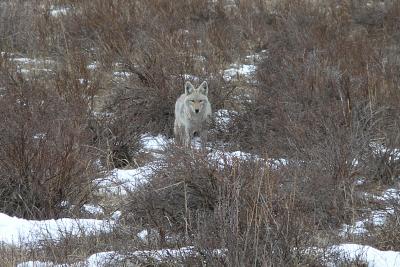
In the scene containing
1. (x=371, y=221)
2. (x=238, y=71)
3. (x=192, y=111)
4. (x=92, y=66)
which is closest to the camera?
(x=371, y=221)

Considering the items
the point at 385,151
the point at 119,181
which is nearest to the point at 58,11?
the point at 119,181

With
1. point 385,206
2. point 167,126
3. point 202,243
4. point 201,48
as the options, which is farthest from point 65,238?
point 201,48

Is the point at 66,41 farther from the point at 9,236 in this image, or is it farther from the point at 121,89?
the point at 9,236

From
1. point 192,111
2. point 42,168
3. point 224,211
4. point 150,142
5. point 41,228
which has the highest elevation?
point 224,211

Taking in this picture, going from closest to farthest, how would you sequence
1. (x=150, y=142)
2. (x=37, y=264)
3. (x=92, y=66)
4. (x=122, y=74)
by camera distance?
(x=37, y=264) → (x=150, y=142) → (x=122, y=74) → (x=92, y=66)

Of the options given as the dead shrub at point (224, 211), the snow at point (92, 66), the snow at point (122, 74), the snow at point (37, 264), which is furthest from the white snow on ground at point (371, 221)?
the snow at point (92, 66)

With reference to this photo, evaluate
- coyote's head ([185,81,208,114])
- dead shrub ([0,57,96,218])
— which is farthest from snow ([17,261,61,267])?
coyote's head ([185,81,208,114])

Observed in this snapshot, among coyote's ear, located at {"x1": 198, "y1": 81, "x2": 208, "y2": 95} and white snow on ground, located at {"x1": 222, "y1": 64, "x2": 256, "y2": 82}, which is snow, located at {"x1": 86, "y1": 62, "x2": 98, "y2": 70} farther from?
coyote's ear, located at {"x1": 198, "y1": 81, "x2": 208, "y2": 95}

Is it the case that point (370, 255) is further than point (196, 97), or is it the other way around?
point (196, 97)

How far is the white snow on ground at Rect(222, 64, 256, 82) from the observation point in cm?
1055

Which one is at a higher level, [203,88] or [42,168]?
[42,168]

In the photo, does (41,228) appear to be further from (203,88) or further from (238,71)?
(238,71)

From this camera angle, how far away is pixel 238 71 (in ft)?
35.8

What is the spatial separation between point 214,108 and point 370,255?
530 cm
